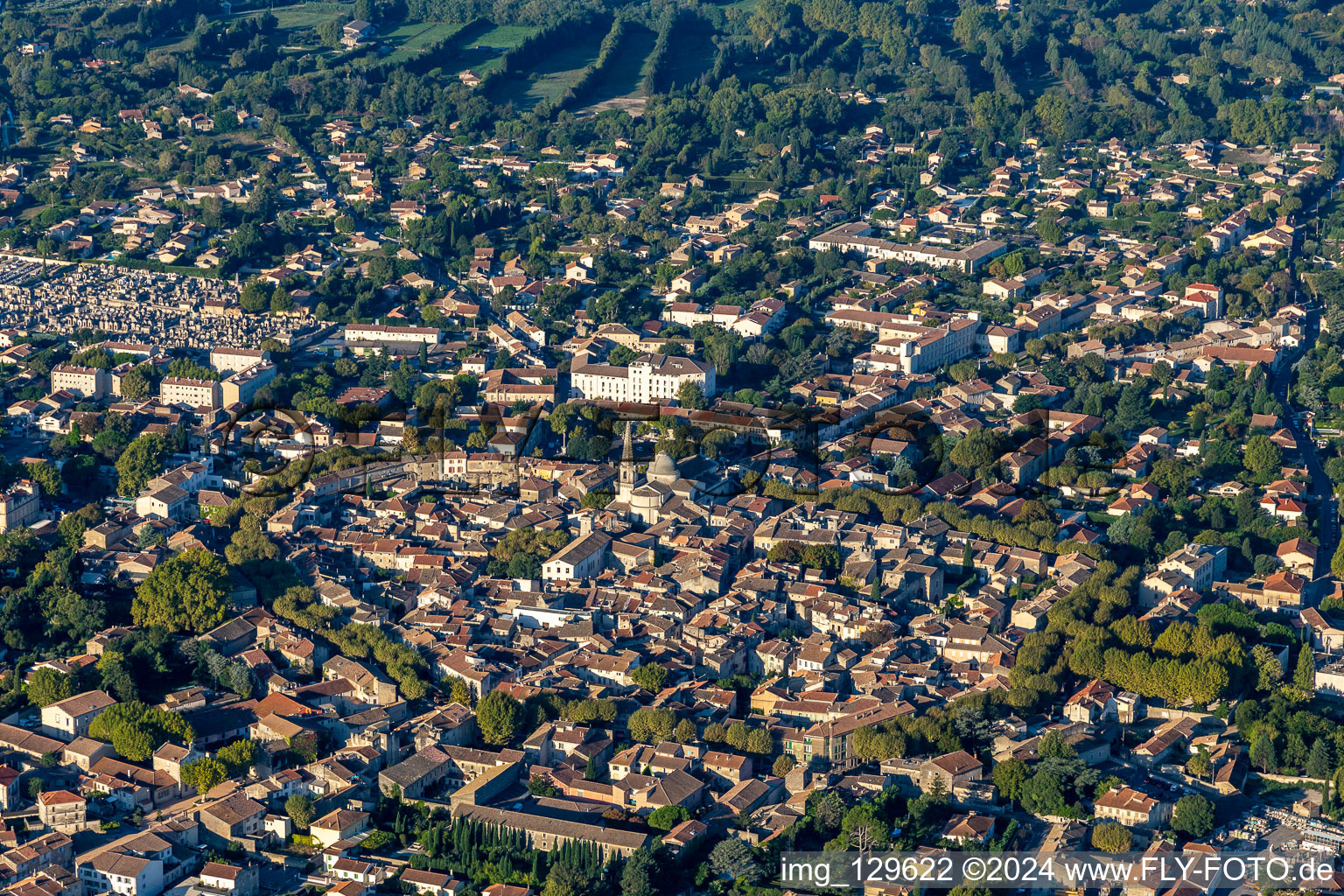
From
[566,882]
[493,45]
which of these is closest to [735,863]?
[566,882]

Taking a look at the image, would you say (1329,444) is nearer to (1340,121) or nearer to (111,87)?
(1340,121)

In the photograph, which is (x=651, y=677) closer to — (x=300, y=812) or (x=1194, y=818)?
(x=300, y=812)

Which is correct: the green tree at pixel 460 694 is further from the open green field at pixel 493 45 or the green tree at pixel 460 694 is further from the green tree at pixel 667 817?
the open green field at pixel 493 45

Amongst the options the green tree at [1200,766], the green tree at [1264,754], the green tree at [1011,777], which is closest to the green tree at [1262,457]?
the green tree at [1264,754]

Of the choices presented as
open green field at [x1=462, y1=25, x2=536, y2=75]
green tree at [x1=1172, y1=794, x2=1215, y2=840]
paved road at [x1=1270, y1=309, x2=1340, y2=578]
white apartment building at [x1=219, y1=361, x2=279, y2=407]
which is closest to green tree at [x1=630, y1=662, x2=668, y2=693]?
green tree at [x1=1172, y1=794, x2=1215, y2=840]

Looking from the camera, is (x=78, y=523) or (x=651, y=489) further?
(x=651, y=489)

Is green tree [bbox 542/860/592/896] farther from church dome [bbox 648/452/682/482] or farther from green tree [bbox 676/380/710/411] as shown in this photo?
green tree [bbox 676/380/710/411]
